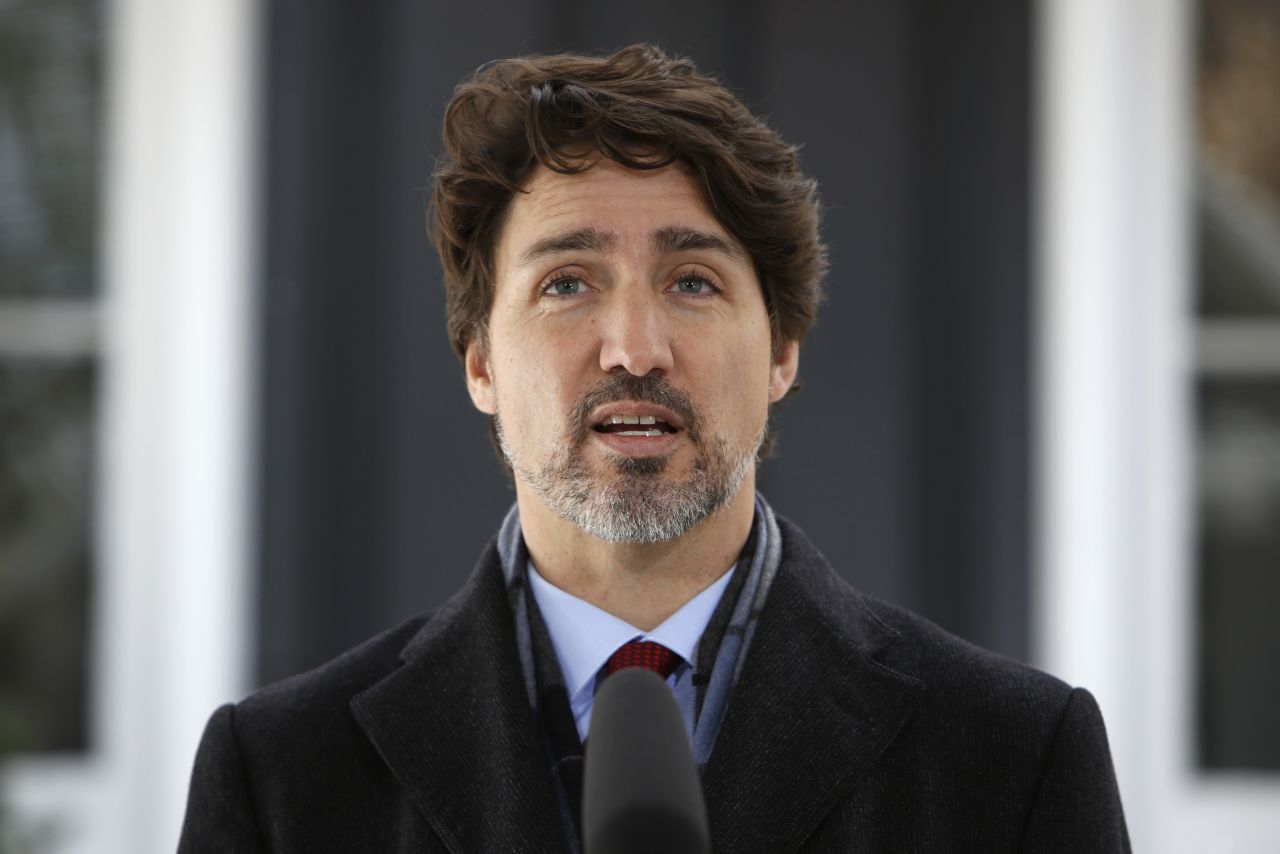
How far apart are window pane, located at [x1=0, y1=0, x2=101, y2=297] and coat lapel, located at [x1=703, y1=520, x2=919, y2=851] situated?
89.3 inches

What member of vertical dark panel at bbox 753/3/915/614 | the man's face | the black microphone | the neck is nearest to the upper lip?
the man's face

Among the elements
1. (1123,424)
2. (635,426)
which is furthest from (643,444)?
(1123,424)

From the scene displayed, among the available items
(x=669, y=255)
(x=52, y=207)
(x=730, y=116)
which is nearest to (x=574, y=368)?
(x=669, y=255)

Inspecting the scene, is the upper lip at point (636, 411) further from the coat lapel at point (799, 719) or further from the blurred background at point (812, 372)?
the blurred background at point (812, 372)

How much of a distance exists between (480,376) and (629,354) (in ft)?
1.14

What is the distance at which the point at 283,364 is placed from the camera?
346 centimetres

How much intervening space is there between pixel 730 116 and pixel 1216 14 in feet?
6.87

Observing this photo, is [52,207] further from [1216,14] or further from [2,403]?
[1216,14]

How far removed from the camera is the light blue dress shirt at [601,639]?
181cm

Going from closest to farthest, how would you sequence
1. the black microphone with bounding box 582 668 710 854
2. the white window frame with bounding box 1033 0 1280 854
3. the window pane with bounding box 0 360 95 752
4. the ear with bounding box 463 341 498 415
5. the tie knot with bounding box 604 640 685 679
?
the black microphone with bounding box 582 668 710 854 < the tie knot with bounding box 604 640 685 679 < the ear with bounding box 463 341 498 415 < the white window frame with bounding box 1033 0 1280 854 < the window pane with bounding box 0 360 95 752

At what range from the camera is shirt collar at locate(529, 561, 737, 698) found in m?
1.81

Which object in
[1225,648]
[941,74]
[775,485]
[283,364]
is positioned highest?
[941,74]

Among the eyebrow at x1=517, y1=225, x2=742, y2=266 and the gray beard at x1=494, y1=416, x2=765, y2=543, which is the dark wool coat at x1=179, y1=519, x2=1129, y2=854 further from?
the eyebrow at x1=517, y1=225, x2=742, y2=266

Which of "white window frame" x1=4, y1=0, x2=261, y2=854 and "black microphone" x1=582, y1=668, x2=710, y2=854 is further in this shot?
"white window frame" x1=4, y1=0, x2=261, y2=854
